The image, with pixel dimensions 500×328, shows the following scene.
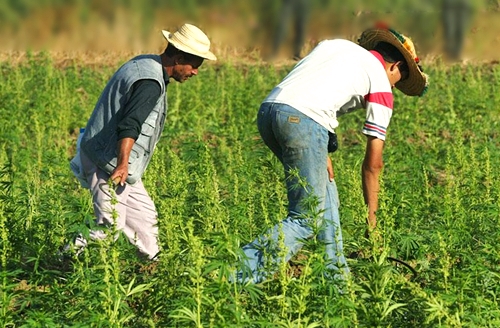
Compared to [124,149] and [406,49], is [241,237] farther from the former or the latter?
[406,49]

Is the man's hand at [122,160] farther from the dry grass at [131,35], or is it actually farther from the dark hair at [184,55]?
the dry grass at [131,35]

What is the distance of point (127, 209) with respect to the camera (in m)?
6.32

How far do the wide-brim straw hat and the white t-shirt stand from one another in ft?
0.50

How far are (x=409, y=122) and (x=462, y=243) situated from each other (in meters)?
5.06

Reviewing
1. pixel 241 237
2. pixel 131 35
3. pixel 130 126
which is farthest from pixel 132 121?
pixel 131 35

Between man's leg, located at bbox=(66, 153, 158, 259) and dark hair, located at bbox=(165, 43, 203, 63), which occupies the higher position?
dark hair, located at bbox=(165, 43, 203, 63)

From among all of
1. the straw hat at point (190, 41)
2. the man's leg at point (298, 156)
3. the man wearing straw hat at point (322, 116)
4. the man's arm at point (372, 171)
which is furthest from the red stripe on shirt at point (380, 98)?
the straw hat at point (190, 41)

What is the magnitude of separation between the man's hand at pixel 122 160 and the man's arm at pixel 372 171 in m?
1.23

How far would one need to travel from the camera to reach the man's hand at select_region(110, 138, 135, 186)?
19.1 feet

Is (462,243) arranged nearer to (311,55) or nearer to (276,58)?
(311,55)

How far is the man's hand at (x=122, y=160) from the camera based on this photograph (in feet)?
19.1

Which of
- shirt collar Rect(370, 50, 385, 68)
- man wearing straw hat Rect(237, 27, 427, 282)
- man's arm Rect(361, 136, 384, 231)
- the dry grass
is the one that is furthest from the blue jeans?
the dry grass

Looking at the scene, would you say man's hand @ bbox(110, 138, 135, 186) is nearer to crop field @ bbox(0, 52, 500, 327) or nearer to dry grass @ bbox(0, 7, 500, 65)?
crop field @ bbox(0, 52, 500, 327)

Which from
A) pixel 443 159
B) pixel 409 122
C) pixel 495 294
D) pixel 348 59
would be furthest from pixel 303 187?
pixel 409 122
